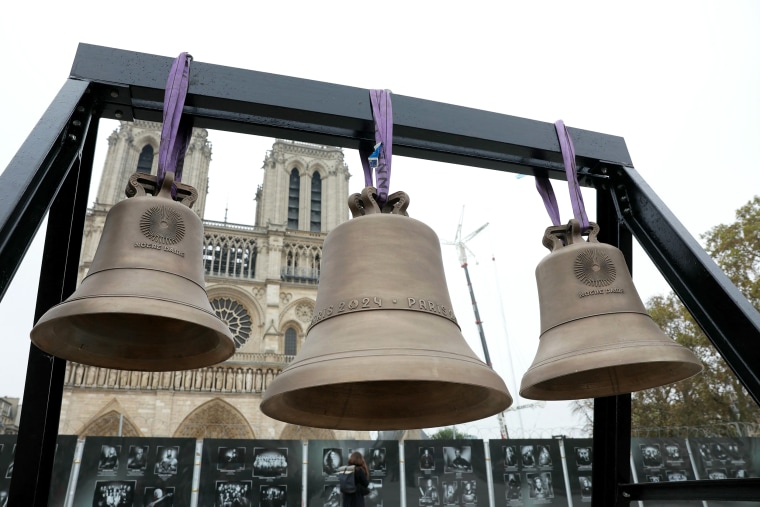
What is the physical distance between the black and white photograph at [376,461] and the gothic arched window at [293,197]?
929 inches

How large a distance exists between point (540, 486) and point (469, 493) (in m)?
1.09

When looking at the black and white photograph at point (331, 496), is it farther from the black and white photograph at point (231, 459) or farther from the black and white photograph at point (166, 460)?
the black and white photograph at point (166, 460)

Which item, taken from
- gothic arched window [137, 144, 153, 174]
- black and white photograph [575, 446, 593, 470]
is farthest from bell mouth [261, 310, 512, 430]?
gothic arched window [137, 144, 153, 174]

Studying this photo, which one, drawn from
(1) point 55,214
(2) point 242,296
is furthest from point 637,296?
(2) point 242,296

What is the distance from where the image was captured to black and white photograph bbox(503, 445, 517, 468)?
716 centimetres

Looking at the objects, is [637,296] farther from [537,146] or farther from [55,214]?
[55,214]

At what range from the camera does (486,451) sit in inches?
282

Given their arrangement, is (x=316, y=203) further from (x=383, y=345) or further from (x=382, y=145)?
(x=383, y=345)

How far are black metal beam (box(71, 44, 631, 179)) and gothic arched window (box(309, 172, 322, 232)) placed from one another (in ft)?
91.3

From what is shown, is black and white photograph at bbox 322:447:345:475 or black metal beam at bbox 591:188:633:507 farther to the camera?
black and white photograph at bbox 322:447:345:475

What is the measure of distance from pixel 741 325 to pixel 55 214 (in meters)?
2.11

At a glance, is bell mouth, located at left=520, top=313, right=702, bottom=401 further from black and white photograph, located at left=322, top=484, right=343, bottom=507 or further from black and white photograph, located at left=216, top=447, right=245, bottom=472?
black and white photograph, located at left=216, top=447, right=245, bottom=472

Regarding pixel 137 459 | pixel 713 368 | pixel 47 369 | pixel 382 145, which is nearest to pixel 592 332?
pixel 382 145

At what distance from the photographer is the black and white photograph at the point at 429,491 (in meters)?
6.80
